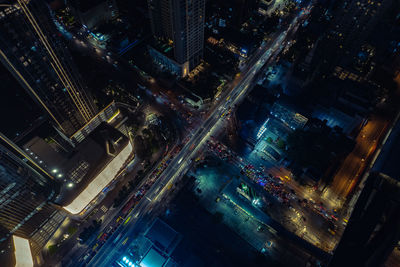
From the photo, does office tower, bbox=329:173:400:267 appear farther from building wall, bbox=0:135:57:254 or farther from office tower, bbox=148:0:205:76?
office tower, bbox=148:0:205:76

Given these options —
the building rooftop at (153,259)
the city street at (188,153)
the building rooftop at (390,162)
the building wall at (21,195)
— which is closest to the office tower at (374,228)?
the building rooftop at (390,162)

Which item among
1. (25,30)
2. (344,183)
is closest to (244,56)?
(344,183)

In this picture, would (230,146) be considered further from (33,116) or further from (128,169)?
(33,116)

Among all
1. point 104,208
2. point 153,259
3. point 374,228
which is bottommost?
point 153,259

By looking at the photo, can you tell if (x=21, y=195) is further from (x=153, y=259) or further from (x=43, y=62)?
(x=153, y=259)

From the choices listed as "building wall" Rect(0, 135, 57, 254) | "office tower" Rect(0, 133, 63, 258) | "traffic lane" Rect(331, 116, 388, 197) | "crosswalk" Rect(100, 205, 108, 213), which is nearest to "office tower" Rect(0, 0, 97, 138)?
"office tower" Rect(0, 133, 63, 258)

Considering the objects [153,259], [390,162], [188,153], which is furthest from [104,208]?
[390,162]

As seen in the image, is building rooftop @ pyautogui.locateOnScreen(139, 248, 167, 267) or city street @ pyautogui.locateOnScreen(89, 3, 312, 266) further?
city street @ pyautogui.locateOnScreen(89, 3, 312, 266)
